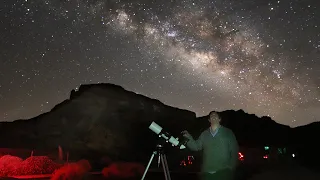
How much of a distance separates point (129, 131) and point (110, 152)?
12955 millimetres

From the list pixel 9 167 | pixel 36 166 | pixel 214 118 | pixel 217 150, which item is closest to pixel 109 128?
pixel 36 166

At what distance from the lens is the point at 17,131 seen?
239 feet

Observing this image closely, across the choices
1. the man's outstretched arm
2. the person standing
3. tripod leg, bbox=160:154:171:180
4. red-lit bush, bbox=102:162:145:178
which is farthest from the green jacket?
red-lit bush, bbox=102:162:145:178

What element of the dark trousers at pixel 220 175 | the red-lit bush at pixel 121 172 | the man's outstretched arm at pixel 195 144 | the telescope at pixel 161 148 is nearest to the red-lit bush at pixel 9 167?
the red-lit bush at pixel 121 172

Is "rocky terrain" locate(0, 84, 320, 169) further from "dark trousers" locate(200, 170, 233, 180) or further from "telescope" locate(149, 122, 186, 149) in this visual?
"dark trousers" locate(200, 170, 233, 180)

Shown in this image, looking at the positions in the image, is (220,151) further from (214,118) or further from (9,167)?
(9,167)

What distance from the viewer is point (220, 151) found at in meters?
4.35

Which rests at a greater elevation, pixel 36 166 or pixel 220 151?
pixel 220 151

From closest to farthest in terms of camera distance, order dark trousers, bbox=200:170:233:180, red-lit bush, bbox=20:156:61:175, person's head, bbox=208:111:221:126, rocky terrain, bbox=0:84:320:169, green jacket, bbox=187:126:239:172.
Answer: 1. dark trousers, bbox=200:170:233:180
2. green jacket, bbox=187:126:239:172
3. person's head, bbox=208:111:221:126
4. red-lit bush, bbox=20:156:61:175
5. rocky terrain, bbox=0:84:320:169

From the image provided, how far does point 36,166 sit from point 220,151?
45.5 ft

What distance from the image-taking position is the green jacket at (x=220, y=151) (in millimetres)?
4285

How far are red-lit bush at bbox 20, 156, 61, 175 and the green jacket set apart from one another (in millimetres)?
12792

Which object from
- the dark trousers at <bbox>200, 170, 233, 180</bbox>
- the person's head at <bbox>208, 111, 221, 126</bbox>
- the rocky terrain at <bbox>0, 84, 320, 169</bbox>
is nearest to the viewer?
the dark trousers at <bbox>200, 170, 233, 180</bbox>

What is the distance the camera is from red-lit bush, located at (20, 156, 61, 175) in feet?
50.9
